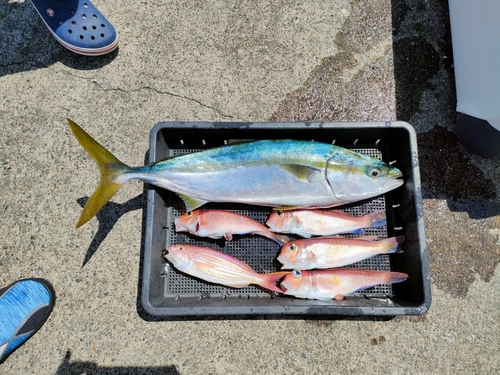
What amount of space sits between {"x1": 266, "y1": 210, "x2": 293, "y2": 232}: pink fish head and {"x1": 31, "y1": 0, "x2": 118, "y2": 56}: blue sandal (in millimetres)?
1830

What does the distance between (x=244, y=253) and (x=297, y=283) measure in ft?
1.44

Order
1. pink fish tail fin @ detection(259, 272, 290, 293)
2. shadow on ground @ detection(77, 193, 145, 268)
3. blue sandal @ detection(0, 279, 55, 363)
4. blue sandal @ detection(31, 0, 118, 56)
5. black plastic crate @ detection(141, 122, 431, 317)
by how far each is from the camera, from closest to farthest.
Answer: black plastic crate @ detection(141, 122, 431, 317)
pink fish tail fin @ detection(259, 272, 290, 293)
blue sandal @ detection(0, 279, 55, 363)
shadow on ground @ detection(77, 193, 145, 268)
blue sandal @ detection(31, 0, 118, 56)

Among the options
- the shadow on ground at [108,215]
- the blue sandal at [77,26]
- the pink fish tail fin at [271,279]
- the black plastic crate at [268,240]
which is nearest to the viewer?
the black plastic crate at [268,240]

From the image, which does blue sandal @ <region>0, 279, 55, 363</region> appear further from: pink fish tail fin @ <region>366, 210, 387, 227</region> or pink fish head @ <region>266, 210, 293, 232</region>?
pink fish tail fin @ <region>366, 210, 387, 227</region>

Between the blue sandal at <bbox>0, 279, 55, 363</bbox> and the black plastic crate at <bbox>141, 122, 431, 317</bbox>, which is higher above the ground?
the black plastic crate at <bbox>141, 122, 431, 317</bbox>

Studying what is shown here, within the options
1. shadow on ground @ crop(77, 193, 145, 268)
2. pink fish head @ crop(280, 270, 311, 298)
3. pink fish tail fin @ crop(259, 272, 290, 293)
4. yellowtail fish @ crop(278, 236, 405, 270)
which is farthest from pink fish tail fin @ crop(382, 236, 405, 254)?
shadow on ground @ crop(77, 193, 145, 268)

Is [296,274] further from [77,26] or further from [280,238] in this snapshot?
[77,26]

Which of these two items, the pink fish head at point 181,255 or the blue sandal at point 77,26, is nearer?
the pink fish head at point 181,255

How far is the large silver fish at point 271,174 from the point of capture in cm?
219

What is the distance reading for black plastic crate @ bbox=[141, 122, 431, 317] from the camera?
2123 mm

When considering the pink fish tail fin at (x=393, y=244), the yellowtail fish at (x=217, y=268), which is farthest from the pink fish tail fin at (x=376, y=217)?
the yellowtail fish at (x=217, y=268)

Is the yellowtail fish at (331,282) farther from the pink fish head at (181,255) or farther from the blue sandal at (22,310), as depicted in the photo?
the blue sandal at (22,310)

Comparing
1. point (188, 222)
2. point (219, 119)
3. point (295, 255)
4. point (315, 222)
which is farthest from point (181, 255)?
point (219, 119)

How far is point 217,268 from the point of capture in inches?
89.3
